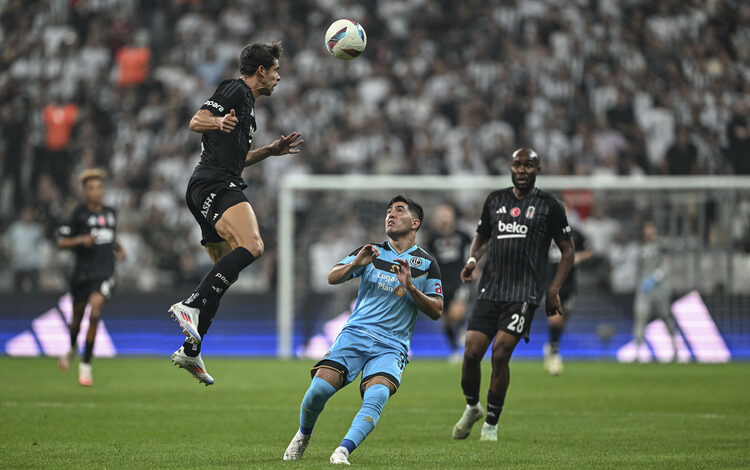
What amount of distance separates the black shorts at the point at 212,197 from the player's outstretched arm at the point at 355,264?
3.71 feet

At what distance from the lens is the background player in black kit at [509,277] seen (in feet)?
30.5

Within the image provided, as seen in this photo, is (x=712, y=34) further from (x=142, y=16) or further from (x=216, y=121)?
(x=216, y=121)

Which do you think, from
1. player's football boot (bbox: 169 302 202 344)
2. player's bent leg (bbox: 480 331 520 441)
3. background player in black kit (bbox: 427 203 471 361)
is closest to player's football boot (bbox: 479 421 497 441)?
player's bent leg (bbox: 480 331 520 441)

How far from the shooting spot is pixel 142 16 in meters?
27.1

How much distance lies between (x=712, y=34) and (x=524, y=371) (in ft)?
34.2

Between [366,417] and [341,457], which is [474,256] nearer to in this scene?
[366,417]

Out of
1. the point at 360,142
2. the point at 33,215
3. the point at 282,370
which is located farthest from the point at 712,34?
the point at 33,215

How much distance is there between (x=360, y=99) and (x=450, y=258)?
22.9 ft

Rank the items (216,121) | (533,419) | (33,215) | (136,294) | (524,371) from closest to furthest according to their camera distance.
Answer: (216,121) < (533,419) < (524,371) < (136,294) < (33,215)

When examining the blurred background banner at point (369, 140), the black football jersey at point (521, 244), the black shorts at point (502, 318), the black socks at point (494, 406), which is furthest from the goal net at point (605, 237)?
the black socks at point (494, 406)

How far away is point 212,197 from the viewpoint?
27.2 ft

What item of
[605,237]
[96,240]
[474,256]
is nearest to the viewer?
[474,256]

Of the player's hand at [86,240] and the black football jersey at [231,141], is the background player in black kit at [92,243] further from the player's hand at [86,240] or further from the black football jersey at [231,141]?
the black football jersey at [231,141]

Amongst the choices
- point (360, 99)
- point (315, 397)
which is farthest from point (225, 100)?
point (360, 99)
